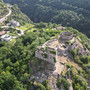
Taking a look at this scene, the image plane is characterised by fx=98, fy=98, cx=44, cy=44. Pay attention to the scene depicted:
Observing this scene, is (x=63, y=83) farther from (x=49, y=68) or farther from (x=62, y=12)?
(x=62, y=12)

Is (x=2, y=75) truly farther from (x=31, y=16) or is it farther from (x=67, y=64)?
(x=31, y=16)

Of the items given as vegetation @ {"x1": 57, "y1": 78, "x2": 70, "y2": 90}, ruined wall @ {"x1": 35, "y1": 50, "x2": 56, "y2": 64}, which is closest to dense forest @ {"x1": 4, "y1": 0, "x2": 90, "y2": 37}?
ruined wall @ {"x1": 35, "y1": 50, "x2": 56, "y2": 64}

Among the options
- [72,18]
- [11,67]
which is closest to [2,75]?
[11,67]

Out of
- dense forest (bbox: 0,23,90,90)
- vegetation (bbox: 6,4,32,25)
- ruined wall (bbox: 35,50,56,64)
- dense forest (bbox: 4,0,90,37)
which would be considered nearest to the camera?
ruined wall (bbox: 35,50,56,64)

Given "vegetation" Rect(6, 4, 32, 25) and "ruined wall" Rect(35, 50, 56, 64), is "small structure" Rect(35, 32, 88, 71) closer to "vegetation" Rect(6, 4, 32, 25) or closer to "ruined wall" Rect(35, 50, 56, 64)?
"ruined wall" Rect(35, 50, 56, 64)

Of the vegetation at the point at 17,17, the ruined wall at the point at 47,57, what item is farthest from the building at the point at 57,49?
the vegetation at the point at 17,17

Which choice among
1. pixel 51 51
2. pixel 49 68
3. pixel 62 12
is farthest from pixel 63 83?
pixel 62 12

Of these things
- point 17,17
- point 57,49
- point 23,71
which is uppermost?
point 57,49

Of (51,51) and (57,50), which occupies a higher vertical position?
(51,51)

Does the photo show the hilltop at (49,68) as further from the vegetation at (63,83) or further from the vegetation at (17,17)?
the vegetation at (17,17)
